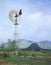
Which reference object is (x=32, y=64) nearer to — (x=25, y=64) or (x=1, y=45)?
(x=25, y=64)

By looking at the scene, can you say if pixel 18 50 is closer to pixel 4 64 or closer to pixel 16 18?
pixel 16 18

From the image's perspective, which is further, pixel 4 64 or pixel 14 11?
pixel 14 11

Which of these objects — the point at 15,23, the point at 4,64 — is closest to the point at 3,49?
the point at 15,23

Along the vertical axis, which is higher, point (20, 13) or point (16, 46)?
point (20, 13)

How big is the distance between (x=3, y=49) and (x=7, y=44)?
4200 mm

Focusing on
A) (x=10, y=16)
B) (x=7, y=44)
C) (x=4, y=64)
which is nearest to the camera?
(x=4, y=64)

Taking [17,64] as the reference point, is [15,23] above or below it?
above

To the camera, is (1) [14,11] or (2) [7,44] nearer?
(1) [14,11]

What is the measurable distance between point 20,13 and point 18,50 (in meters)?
17.8

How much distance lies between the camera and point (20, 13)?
60.1m

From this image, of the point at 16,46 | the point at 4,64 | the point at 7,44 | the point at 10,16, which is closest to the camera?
the point at 4,64

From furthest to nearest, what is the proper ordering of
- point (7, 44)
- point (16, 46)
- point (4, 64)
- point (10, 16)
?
point (7, 44) < point (16, 46) < point (10, 16) < point (4, 64)

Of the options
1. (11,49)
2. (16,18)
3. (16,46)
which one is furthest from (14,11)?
(11,49)

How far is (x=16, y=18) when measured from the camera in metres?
61.7
